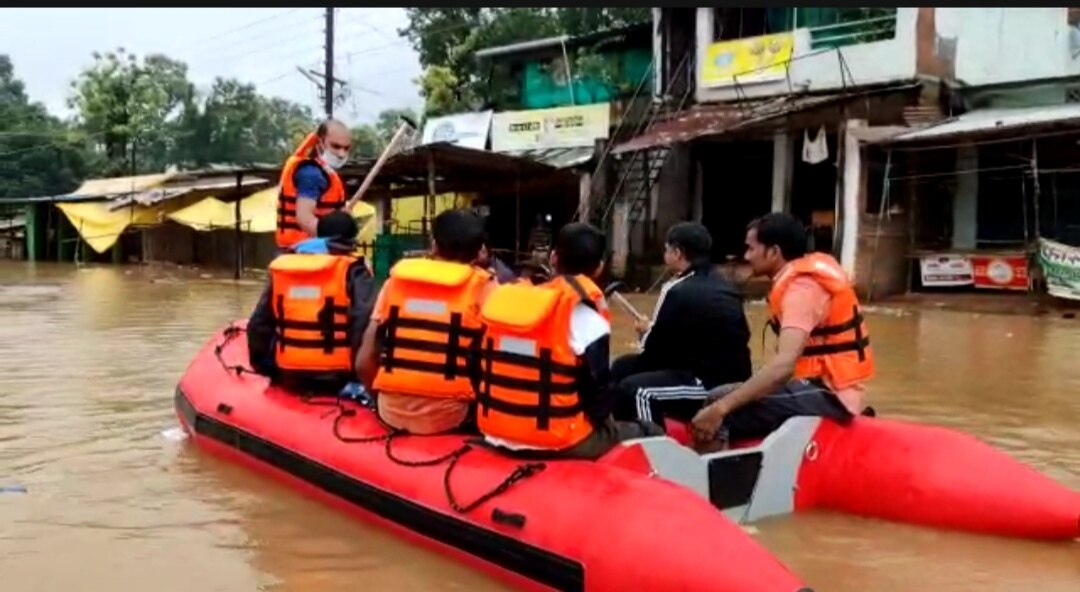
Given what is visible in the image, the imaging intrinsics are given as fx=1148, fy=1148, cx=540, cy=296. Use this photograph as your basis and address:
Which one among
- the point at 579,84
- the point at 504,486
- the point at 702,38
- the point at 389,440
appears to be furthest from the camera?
the point at 579,84

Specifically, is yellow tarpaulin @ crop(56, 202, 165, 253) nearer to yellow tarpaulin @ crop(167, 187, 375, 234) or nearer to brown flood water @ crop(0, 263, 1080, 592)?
yellow tarpaulin @ crop(167, 187, 375, 234)

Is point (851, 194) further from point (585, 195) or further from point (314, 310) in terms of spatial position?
point (314, 310)

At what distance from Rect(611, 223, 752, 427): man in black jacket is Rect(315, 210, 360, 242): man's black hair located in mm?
1512

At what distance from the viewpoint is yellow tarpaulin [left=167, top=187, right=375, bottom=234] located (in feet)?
85.4

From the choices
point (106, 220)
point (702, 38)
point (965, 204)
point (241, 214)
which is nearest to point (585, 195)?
point (702, 38)

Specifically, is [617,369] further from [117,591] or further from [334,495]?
[117,591]

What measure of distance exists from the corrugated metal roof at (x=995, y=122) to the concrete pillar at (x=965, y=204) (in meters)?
0.76

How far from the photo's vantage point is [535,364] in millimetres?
3910

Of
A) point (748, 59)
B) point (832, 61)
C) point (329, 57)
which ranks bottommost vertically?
point (832, 61)

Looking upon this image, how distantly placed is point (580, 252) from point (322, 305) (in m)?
1.75

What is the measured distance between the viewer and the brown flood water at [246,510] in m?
4.10

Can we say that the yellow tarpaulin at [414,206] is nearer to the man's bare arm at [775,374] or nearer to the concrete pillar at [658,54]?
the concrete pillar at [658,54]

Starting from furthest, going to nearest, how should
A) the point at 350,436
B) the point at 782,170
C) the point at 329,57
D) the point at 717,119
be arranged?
the point at 329,57
the point at 782,170
the point at 717,119
the point at 350,436

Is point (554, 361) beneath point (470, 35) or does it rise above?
beneath
